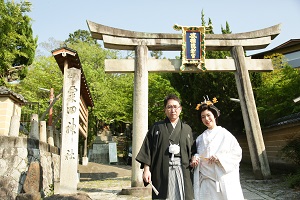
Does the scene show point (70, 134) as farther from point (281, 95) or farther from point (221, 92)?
point (221, 92)

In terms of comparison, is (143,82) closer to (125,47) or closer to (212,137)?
(125,47)

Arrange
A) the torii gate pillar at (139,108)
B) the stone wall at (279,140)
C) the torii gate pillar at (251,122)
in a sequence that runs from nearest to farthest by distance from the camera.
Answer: the torii gate pillar at (139,108)
the torii gate pillar at (251,122)
the stone wall at (279,140)

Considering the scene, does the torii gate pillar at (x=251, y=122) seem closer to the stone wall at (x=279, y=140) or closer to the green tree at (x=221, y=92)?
the stone wall at (x=279, y=140)

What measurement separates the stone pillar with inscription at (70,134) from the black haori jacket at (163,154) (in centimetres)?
403

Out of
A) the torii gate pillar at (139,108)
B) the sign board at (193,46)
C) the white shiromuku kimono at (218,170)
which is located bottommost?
the white shiromuku kimono at (218,170)

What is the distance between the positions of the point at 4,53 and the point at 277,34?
514 inches

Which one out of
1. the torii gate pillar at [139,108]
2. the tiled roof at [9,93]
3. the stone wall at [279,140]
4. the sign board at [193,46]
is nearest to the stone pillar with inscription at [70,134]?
the torii gate pillar at [139,108]

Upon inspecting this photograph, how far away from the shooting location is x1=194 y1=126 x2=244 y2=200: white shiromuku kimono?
3725 millimetres

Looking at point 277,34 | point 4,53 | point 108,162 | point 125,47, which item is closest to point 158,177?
point 125,47

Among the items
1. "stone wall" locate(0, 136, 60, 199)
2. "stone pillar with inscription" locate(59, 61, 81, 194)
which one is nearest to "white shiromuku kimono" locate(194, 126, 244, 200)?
"stone pillar with inscription" locate(59, 61, 81, 194)

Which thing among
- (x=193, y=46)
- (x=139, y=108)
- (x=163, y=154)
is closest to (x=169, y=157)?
(x=163, y=154)

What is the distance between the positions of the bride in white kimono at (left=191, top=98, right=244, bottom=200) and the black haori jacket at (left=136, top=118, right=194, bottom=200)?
20 cm

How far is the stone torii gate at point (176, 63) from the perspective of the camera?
28.6ft

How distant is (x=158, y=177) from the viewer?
142 inches
